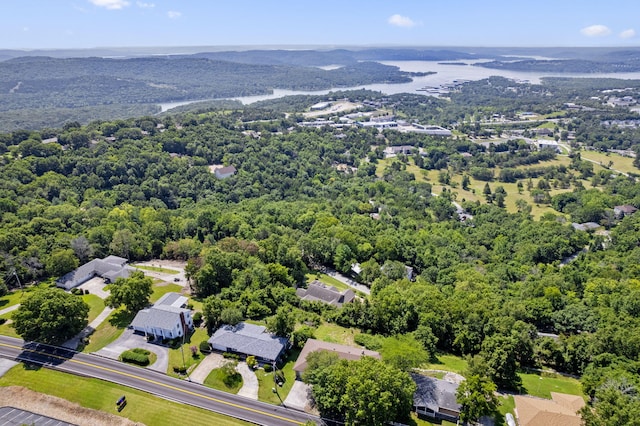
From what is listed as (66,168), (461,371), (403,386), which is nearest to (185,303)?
(403,386)

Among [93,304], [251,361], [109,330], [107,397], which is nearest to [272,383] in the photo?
[251,361]

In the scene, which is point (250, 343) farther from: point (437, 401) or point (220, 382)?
point (437, 401)

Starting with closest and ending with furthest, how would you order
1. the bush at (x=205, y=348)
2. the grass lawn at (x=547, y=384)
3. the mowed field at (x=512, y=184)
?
the grass lawn at (x=547, y=384), the bush at (x=205, y=348), the mowed field at (x=512, y=184)

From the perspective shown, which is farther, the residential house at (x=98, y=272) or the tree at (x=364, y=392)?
the residential house at (x=98, y=272)

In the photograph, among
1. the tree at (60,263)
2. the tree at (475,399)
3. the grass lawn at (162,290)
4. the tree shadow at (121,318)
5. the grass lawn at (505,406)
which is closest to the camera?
the tree at (475,399)

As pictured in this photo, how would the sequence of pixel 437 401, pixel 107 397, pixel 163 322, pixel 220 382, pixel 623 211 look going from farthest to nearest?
pixel 623 211, pixel 163 322, pixel 220 382, pixel 107 397, pixel 437 401

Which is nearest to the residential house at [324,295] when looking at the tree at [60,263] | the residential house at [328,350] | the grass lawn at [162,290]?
the residential house at [328,350]

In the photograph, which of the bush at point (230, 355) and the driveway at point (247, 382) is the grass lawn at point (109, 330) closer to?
the bush at point (230, 355)

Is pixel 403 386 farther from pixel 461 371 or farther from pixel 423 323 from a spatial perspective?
pixel 423 323
